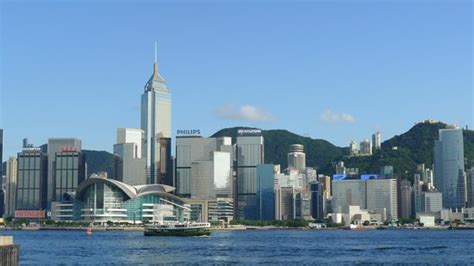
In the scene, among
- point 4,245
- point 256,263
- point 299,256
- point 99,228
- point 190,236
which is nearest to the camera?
point 4,245

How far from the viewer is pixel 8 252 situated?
2564cm

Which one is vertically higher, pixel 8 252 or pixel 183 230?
pixel 8 252

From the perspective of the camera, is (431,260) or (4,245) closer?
(4,245)

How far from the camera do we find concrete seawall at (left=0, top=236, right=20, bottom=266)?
83.5 feet

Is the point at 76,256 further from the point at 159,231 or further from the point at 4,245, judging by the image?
the point at 159,231

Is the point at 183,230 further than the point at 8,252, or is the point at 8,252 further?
the point at 183,230

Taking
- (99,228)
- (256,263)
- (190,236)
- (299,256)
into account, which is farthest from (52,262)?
(99,228)

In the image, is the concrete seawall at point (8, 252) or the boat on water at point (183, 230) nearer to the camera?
the concrete seawall at point (8, 252)

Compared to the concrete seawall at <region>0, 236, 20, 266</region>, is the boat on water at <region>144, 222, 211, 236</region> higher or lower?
lower

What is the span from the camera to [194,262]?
60.1 metres

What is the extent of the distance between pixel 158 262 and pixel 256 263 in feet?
24.0

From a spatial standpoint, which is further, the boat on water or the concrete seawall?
the boat on water

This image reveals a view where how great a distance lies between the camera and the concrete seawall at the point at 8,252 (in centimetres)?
2544

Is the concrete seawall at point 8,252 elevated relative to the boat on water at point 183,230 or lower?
elevated
